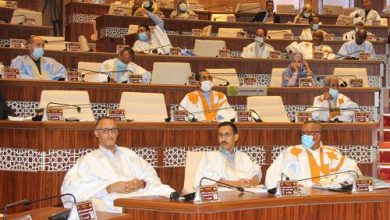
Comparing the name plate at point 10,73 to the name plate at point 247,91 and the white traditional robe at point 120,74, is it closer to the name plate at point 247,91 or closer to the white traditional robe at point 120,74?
the white traditional robe at point 120,74

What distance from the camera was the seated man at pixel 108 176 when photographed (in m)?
6.09

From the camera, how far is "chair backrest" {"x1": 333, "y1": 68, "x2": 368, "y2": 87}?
11.7m

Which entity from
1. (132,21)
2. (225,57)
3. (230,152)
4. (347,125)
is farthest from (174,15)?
(230,152)

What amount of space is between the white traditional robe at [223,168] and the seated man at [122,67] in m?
3.52

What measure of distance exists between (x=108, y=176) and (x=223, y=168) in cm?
109

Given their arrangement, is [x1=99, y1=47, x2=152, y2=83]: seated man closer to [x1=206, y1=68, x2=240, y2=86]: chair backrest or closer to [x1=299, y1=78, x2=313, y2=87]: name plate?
[x1=206, y1=68, x2=240, y2=86]: chair backrest

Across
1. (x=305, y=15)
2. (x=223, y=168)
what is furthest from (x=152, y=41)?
(x=223, y=168)

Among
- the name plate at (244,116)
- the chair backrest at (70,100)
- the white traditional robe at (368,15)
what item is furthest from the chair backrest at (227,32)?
the chair backrest at (70,100)

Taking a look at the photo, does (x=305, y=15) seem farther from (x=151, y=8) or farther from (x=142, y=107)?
(x=142, y=107)

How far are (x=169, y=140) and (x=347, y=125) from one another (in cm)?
191

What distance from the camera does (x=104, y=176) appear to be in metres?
6.29

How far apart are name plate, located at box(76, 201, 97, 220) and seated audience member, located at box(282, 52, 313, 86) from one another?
6.68m

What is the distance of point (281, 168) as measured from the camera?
267 inches

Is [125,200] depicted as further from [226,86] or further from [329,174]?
[226,86]
